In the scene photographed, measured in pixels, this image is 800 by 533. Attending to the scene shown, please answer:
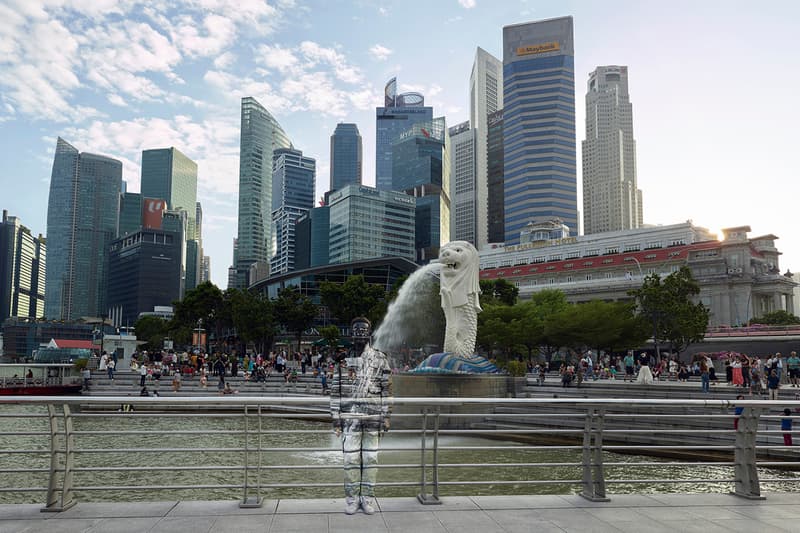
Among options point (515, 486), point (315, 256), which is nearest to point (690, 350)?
point (515, 486)

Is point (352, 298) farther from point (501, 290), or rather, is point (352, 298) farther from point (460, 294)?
point (460, 294)

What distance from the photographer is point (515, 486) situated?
37.6 ft

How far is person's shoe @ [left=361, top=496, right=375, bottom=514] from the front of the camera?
5.97 m

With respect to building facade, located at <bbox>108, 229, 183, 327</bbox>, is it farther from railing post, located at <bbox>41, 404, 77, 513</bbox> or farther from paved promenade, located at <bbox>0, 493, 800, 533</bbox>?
paved promenade, located at <bbox>0, 493, 800, 533</bbox>

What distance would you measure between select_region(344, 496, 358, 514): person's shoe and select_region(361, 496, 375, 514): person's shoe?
69 millimetres

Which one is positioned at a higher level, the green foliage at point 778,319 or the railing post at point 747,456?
the green foliage at point 778,319

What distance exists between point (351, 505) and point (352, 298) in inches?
1920

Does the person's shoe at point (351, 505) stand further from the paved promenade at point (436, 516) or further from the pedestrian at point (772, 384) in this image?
the pedestrian at point (772, 384)

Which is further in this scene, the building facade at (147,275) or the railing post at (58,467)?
the building facade at (147,275)

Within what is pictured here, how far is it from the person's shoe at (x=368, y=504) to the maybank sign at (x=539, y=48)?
543ft

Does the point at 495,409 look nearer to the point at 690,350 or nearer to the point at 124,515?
the point at 124,515

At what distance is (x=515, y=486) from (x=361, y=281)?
45.6 metres

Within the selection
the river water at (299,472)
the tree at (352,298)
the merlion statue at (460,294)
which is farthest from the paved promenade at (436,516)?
the tree at (352,298)

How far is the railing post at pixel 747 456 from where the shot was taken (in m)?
6.78
